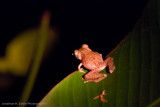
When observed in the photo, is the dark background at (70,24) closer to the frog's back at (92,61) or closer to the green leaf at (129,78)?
the frog's back at (92,61)

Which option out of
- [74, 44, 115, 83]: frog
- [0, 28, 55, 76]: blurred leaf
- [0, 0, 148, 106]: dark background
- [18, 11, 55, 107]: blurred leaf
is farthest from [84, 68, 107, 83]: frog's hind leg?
[0, 28, 55, 76]: blurred leaf

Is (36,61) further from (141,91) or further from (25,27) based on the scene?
(25,27)

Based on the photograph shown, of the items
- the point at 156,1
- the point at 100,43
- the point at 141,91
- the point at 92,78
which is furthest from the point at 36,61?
the point at 100,43

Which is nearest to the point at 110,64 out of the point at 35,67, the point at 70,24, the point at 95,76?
the point at 95,76

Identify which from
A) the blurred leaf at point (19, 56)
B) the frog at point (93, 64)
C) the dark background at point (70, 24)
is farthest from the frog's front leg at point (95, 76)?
the blurred leaf at point (19, 56)

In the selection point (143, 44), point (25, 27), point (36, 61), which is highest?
point (25, 27)

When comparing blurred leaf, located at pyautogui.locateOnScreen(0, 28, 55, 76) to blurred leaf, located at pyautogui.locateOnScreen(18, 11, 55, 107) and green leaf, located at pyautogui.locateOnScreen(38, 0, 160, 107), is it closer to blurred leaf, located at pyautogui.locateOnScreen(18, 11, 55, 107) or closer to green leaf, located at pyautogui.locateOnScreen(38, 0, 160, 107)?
blurred leaf, located at pyautogui.locateOnScreen(18, 11, 55, 107)

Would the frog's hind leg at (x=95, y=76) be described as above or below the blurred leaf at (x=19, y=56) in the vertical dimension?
below
